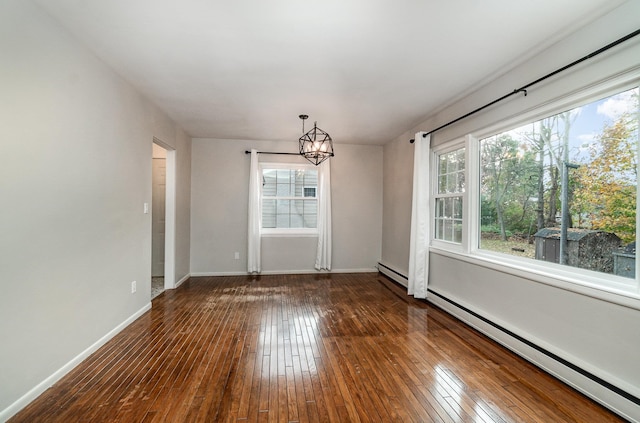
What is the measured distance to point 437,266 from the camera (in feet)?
13.5

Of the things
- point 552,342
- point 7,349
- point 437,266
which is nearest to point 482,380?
point 552,342

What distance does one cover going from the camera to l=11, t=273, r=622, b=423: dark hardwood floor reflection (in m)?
1.86

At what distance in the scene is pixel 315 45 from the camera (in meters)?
2.44

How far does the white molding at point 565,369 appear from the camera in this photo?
1838 mm

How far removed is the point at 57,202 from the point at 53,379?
127 cm

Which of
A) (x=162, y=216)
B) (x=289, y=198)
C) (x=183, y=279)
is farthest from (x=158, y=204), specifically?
(x=289, y=198)

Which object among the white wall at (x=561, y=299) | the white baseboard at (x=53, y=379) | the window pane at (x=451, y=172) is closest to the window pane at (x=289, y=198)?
the window pane at (x=451, y=172)

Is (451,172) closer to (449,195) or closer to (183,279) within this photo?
(449,195)

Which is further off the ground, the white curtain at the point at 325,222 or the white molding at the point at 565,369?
the white curtain at the point at 325,222

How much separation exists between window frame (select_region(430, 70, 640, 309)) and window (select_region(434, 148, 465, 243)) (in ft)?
0.23

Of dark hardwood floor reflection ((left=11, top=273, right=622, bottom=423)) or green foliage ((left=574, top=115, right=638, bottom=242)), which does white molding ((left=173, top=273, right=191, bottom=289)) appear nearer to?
dark hardwood floor reflection ((left=11, top=273, right=622, bottom=423))

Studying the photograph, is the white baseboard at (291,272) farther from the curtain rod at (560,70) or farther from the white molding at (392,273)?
the curtain rod at (560,70)

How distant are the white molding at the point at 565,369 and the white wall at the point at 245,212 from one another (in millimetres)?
3168

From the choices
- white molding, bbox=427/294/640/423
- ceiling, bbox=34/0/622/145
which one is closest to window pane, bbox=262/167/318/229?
ceiling, bbox=34/0/622/145
